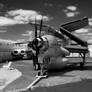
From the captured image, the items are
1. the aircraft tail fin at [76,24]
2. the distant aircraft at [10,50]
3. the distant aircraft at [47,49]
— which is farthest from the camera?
the distant aircraft at [10,50]

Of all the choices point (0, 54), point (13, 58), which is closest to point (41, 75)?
point (0, 54)

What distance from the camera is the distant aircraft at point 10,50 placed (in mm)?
44272

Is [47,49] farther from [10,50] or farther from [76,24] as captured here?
[10,50]

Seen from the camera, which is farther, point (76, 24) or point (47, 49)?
point (76, 24)

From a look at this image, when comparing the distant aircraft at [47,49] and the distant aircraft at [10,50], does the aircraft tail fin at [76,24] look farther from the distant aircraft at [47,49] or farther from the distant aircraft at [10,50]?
the distant aircraft at [10,50]

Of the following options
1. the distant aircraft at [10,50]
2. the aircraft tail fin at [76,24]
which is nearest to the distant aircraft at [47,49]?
the aircraft tail fin at [76,24]

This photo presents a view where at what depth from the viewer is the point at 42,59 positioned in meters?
17.6

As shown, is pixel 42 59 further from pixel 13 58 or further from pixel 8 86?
pixel 13 58

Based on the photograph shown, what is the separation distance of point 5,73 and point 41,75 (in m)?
3.63

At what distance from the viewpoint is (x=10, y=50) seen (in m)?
49.8

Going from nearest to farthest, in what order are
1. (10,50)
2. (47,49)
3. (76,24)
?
(47,49) < (76,24) < (10,50)

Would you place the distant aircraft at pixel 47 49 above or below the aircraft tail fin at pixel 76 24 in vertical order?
below

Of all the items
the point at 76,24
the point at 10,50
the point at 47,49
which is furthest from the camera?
the point at 10,50

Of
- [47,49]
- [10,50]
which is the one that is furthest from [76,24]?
[10,50]
